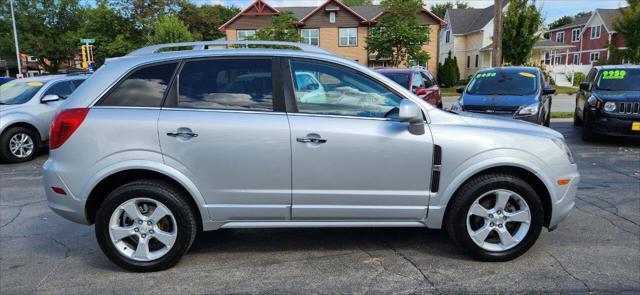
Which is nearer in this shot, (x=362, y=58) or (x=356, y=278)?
(x=356, y=278)

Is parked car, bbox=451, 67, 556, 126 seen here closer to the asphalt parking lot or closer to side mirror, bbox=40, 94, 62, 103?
the asphalt parking lot

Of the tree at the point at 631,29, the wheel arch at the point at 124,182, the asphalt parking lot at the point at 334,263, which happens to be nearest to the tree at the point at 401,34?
the tree at the point at 631,29

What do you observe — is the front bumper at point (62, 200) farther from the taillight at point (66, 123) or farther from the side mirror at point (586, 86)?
the side mirror at point (586, 86)

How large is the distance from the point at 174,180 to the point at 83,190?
72cm

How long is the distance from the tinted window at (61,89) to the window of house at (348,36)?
34977 mm

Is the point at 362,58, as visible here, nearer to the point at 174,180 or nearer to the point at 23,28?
the point at 174,180

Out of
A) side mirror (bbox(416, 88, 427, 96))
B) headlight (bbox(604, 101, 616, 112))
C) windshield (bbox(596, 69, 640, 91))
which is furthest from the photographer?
side mirror (bbox(416, 88, 427, 96))

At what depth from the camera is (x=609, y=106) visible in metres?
9.48

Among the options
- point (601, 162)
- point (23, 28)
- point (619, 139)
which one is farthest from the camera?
point (23, 28)

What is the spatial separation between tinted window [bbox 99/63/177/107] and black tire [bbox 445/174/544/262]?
2558 mm

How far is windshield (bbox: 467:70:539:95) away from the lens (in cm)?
1005

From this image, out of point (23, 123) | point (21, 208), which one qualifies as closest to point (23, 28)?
point (23, 123)

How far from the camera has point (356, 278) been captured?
3.64m


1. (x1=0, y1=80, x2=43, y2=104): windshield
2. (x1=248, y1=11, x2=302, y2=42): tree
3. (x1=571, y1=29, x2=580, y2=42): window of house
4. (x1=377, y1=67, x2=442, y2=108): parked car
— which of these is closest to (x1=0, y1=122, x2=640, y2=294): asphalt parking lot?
(x1=0, y1=80, x2=43, y2=104): windshield
